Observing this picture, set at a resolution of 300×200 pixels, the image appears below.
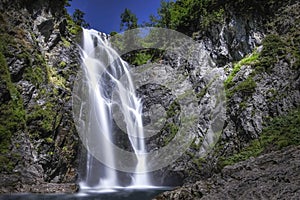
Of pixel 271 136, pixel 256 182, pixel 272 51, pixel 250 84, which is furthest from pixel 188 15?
pixel 256 182

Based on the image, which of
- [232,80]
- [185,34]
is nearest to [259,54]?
[232,80]

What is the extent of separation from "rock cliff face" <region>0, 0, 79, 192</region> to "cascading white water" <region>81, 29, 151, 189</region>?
1151 millimetres

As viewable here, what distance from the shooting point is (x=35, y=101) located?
16.0 metres

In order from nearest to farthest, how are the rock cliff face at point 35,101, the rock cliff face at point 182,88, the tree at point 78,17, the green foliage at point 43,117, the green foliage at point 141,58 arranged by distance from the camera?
the rock cliff face at point 35,101 → the rock cliff face at point 182,88 → the green foliage at point 43,117 → the green foliage at point 141,58 → the tree at point 78,17

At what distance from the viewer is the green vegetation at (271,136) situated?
42.9 ft

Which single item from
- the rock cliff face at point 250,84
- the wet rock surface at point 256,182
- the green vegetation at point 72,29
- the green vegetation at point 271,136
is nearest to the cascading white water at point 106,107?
the green vegetation at point 72,29

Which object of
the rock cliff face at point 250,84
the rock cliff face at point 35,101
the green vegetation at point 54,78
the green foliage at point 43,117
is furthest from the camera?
the green vegetation at point 54,78

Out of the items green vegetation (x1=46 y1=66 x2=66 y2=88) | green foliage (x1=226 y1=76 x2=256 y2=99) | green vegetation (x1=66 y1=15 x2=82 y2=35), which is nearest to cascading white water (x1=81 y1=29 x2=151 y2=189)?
green vegetation (x1=66 y1=15 x2=82 y2=35)

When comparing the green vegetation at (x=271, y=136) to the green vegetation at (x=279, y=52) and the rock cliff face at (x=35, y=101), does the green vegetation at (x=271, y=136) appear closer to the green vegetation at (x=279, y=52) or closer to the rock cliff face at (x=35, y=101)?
the green vegetation at (x=279, y=52)

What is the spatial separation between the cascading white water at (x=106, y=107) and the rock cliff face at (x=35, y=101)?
3.78 ft

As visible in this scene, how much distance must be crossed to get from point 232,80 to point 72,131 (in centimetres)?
986

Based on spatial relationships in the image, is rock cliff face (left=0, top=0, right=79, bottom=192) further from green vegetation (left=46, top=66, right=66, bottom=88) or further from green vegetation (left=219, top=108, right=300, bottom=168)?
green vegetation (left=219, top=108, right=300, bottom=168)

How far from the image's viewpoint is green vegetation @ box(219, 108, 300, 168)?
13.1 meters

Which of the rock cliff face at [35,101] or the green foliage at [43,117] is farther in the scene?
the green foliage at [43,117]
